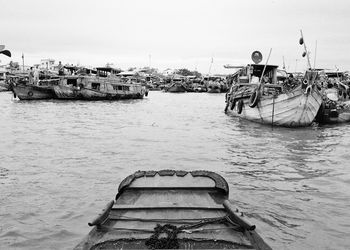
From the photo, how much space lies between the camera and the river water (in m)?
4.77

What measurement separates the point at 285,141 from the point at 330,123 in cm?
637

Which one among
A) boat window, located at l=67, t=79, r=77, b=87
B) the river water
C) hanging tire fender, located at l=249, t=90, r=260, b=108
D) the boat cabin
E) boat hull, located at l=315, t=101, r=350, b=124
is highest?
the boat cabin

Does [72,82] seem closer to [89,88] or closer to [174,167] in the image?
[89,88]

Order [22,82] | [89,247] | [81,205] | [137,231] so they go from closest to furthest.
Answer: [89,247]
[137,231]
[81,205]
[22,82]

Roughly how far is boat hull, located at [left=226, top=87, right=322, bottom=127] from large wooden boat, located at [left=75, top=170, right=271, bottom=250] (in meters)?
10.6

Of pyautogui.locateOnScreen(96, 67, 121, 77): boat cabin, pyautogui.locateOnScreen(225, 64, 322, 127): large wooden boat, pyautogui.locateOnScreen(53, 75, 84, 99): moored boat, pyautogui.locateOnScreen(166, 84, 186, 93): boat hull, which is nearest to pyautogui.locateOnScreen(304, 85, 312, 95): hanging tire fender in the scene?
pyautogui.locateOnScreen(225, 64, 322, 127): large wooden boat

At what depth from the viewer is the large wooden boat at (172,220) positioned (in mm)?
2947

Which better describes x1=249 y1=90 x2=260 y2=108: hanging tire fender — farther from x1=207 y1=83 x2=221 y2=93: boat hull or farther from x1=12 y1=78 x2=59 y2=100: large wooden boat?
x1=207 y1=83 x2=221 y2=93: boat hull

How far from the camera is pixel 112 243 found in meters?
2.95

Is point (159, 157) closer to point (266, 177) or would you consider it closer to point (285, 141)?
point (266, 177)

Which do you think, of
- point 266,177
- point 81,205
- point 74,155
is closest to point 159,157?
point 74,155

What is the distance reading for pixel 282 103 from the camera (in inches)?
576

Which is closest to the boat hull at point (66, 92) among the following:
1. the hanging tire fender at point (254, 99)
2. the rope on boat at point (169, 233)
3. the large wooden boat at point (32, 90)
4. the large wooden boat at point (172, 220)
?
the large wooden boat at point (32, 90)

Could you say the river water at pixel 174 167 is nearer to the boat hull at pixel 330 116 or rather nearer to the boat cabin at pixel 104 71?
the boat hull at pixel 330 116
